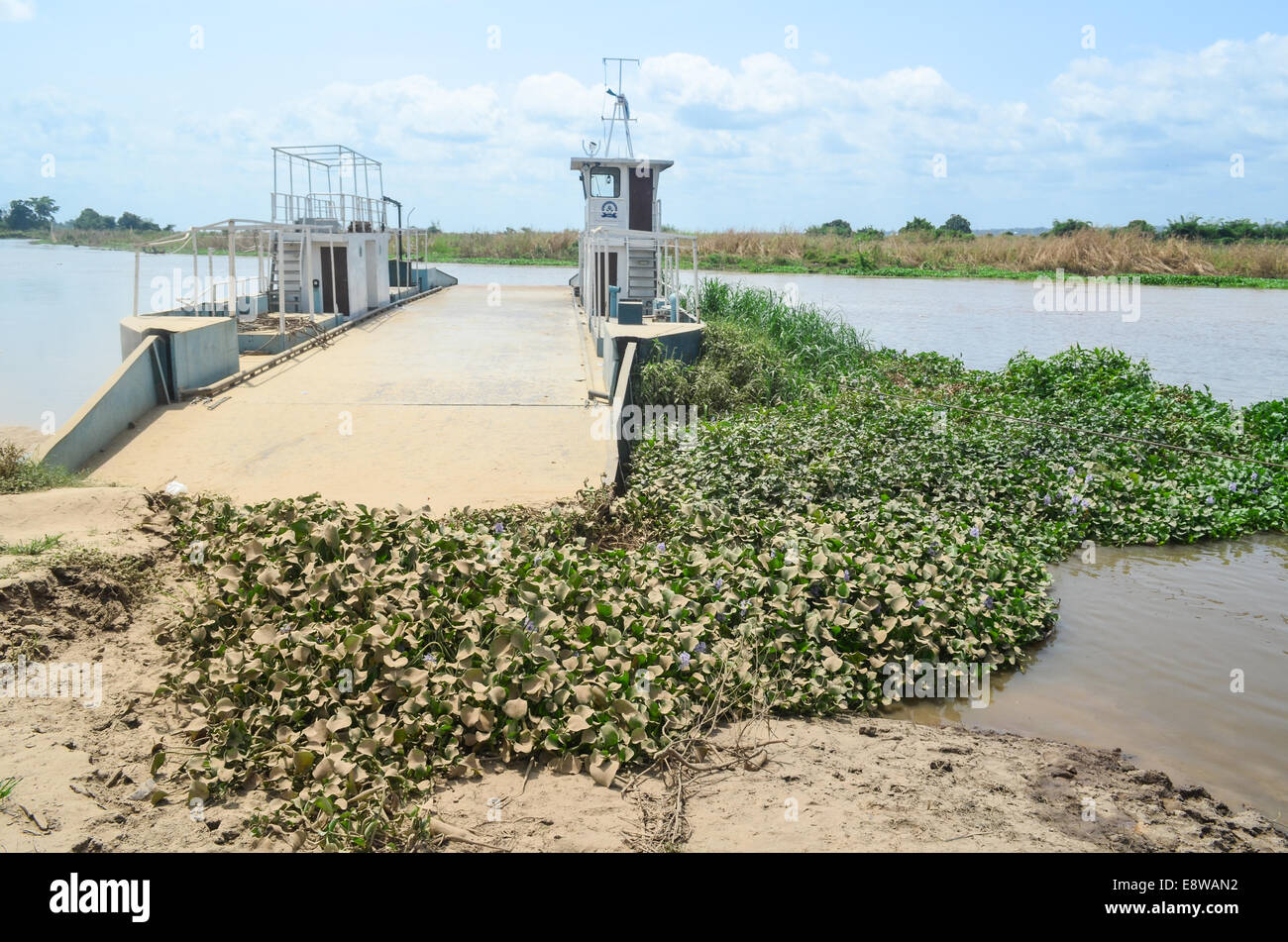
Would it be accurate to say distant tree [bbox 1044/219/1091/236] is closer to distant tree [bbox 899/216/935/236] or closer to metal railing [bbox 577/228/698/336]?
distant tree [bbox 899/216/935/236]

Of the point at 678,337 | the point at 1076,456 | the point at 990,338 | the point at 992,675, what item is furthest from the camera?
the point at 990,338

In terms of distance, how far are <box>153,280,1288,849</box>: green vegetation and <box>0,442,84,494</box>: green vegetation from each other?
37.1 inches

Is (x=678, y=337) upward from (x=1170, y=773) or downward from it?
upward

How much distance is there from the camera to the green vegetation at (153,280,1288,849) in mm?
4492

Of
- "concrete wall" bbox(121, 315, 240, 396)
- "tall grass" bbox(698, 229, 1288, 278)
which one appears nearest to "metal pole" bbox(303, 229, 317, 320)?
"concrete wall" bbox(121, 315, 240, 396)

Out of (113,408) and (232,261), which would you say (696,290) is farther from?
(113,408)

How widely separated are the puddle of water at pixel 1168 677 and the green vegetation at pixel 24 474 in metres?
6.38

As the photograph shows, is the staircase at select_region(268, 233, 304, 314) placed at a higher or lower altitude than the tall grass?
lower

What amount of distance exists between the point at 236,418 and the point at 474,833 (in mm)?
7038

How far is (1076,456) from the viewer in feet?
34.0
